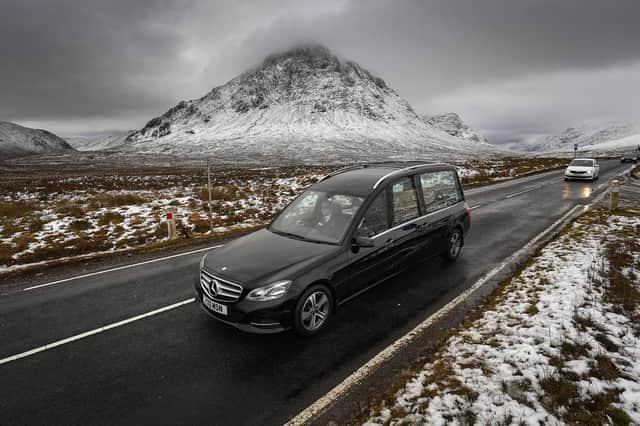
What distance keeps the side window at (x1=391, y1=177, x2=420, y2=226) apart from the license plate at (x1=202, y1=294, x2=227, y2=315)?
2769 mm

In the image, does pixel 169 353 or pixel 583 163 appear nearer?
pixel 169 353

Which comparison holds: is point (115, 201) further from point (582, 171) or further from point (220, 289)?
point (582, 171)

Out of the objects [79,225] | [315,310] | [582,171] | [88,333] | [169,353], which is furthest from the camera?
[582,171]

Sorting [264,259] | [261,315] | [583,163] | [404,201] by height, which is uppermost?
[583,163]

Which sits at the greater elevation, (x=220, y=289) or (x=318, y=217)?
(x=318, y=217)

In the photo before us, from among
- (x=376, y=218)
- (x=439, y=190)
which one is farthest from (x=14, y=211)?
(x=439, y=190)

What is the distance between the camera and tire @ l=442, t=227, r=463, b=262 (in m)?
6.97

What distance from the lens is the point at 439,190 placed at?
6688 mm

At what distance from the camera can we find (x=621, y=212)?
1095 cm

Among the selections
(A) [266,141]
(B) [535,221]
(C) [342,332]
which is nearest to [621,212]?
(B) [535,221]

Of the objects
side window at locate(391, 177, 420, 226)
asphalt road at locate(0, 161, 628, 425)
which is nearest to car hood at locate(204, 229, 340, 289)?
asphalt road at locate(0, 161, 628, 425)

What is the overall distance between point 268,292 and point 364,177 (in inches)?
106

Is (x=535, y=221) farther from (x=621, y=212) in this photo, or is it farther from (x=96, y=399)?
A: (x=96, y=399)

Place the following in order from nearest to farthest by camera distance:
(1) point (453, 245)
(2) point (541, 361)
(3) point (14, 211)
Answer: (2) point (541, 361)
(1) point (453, 245)
(3) point (14, 211)
